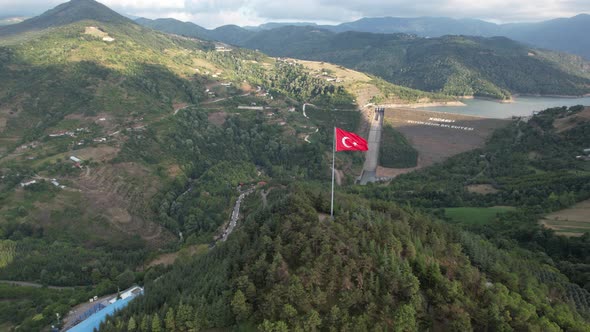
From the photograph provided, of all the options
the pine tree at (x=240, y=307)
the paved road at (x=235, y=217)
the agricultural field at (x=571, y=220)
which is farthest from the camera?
the paved road at (x=235, y=217)

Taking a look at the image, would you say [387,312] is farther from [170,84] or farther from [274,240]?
[170,84]

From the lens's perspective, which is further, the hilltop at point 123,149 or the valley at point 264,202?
the hilltop at point 123,149

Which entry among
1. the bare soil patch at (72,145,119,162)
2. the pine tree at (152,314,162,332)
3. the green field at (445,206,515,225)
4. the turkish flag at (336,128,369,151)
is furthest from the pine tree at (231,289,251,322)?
the bare soil patch at (72,145,119,162)

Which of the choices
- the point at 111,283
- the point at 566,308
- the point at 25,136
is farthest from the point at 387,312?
the point at 25,136

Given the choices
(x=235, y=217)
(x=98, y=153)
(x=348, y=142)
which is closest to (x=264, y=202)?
(x=235, y=217)

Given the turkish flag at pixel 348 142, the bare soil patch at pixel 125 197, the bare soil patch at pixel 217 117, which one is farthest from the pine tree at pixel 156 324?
the bare soil patch at pixel 217 117

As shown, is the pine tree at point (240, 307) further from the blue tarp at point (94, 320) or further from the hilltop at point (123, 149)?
the hilltop at point (123, 149)

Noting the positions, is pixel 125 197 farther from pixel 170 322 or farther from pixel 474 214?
pixel 474 214
